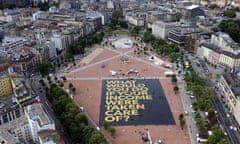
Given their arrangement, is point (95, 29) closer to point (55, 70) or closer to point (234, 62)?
point (55, 70)

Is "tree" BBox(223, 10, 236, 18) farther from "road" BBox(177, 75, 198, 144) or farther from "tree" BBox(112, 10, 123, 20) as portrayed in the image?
"road" BBox(177, 75, 198, 144)

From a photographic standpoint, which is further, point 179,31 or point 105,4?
point 105,4

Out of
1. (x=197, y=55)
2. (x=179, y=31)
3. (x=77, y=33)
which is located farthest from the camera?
(x=77, y=33)

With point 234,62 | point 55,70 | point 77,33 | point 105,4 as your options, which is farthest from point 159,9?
point 55,70

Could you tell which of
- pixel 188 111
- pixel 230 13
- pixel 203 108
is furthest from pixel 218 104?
pixel 230 13

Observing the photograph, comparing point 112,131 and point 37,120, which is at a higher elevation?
point 37,120

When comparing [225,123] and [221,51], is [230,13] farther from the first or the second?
[225,123]

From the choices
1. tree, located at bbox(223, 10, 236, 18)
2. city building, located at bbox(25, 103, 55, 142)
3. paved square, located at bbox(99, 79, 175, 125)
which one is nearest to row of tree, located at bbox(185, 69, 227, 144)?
paved square, located at bbox(99, 79, 175, 125)
